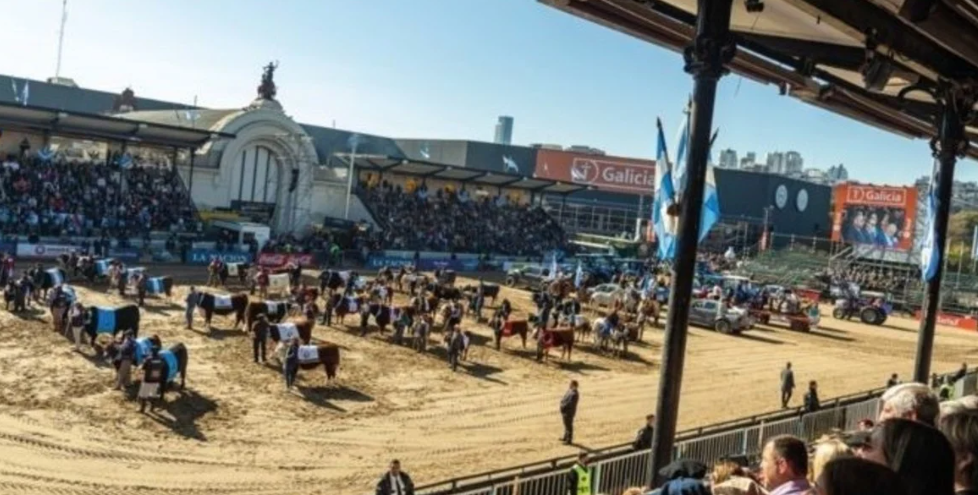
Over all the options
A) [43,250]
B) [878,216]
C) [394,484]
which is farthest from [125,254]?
[878,216]

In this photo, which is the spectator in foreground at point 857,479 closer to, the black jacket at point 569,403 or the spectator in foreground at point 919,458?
the spectator in foreground at point 919,458

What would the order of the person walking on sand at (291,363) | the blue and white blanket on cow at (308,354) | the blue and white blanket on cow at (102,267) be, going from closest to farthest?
the person walking on sand at (291,363) < the blue and white blanket on cow at (308,354) < the blue and white blanket on cow at (102,267)

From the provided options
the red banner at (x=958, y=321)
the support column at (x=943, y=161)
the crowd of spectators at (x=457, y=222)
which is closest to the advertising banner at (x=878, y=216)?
the red banner at (x=958, y=321)

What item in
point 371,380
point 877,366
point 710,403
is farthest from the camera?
point 877,366

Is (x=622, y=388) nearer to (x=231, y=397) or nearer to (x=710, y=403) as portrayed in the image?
(x=710, y=403)

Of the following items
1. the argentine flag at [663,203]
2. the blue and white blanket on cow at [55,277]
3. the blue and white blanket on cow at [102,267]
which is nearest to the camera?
the argentine flag at [663,203]

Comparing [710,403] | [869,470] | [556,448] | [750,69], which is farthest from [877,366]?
[869,470]

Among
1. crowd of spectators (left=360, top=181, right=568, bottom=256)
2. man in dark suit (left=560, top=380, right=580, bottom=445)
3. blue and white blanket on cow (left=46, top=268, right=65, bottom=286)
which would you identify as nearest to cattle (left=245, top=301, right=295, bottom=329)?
blue and white blanket on cow (left=46, top=268, right=65, bottom=286)

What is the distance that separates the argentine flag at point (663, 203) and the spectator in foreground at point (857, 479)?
4.31m

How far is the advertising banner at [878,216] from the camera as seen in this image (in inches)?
2234

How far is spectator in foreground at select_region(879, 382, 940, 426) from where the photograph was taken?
456 cm

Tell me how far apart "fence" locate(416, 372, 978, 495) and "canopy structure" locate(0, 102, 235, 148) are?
105ft

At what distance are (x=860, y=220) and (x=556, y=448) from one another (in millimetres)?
48480

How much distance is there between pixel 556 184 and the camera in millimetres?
62531
